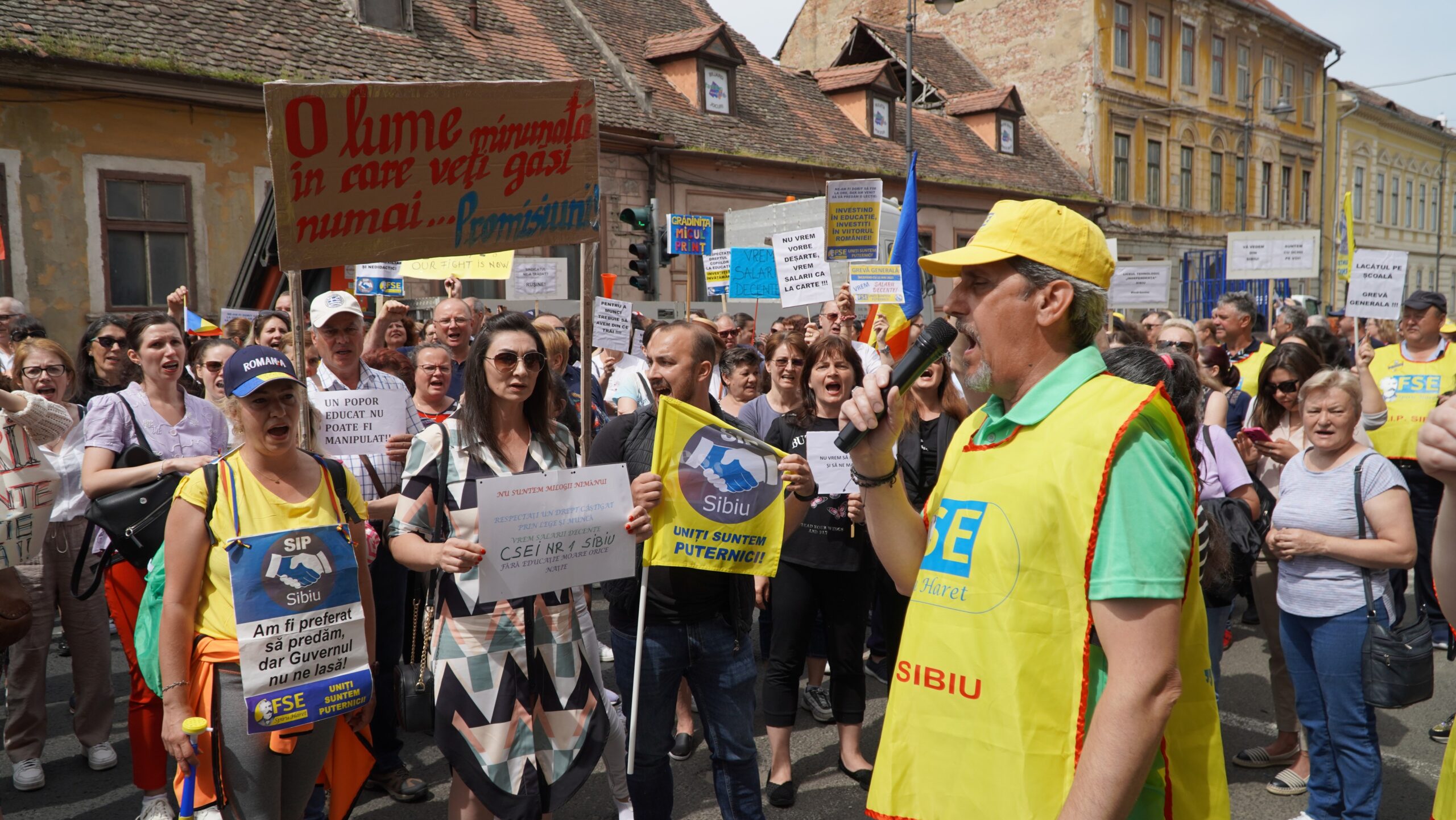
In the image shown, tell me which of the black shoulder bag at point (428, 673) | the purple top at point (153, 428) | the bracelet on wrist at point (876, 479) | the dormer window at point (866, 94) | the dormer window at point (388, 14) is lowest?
the black shoulder bag at point (428, 673)

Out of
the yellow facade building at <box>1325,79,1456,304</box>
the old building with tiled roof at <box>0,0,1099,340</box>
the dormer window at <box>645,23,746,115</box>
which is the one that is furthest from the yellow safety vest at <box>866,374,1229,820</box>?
the yellow facade building at <box>1325,79,1456,304</box>

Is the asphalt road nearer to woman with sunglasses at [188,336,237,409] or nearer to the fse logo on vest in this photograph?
woman with sunglasses at [188,336,237,409]

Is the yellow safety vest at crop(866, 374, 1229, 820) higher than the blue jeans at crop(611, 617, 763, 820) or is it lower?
higher

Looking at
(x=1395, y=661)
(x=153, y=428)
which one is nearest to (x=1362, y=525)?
(x=1395, y=661)

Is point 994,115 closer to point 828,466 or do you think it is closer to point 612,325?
point 612,325

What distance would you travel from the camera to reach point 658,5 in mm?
23906

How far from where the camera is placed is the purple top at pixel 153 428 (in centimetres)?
433

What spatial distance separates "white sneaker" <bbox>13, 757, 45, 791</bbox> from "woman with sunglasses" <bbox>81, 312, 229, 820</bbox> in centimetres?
35

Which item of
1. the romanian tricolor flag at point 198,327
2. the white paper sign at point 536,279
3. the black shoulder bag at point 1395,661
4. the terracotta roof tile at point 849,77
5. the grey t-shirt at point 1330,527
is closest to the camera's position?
the black shoulder bag at point 1395,661

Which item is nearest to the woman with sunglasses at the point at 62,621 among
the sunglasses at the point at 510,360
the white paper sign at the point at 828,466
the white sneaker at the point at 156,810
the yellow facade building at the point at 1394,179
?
the white sneaker at the point at 156,810

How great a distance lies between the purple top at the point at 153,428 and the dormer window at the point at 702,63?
17.6m

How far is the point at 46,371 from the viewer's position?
4.81 m

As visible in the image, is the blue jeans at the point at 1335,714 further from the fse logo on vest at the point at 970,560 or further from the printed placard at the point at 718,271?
the printed placard at the point at 718,271

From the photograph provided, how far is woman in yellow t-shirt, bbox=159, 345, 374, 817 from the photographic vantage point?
304 centimetres
